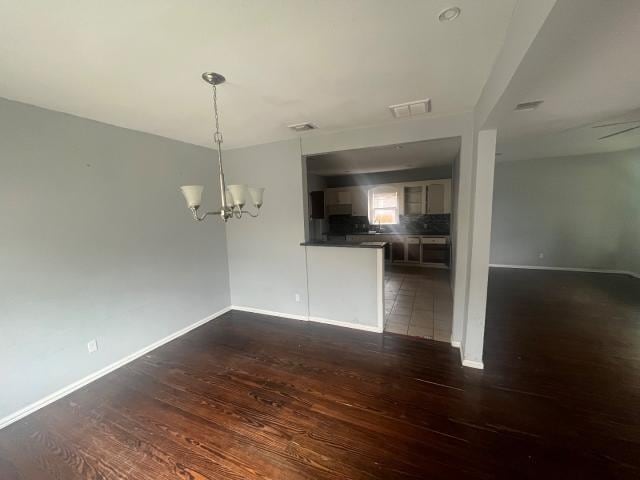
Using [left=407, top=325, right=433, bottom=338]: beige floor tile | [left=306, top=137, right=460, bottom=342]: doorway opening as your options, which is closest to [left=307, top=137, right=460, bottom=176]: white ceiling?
[left=306, top=137, right=460, bottom=342]: doorway opening

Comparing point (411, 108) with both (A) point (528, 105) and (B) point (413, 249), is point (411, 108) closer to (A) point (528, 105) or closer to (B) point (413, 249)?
(A) point (528, 105)

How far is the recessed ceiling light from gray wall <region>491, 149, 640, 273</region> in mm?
5564

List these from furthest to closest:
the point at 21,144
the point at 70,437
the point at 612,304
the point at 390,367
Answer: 1. the point at 612,304
2. the point at 390,367
3. the point at 21,144
4. the point at 70,437

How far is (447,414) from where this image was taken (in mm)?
1773

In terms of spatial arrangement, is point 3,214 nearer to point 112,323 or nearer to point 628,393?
point 112,323

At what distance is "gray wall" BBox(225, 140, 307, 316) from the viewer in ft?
10.5

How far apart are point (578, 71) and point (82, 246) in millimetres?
3862

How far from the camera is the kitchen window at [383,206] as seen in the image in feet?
20.7

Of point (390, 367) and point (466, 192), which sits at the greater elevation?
point (466, 192)

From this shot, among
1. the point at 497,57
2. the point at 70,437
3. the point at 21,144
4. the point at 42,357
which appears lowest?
the point at 70,437

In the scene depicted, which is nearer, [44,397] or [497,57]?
[497,57]

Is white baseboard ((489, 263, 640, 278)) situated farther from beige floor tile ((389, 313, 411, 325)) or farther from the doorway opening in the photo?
beige floor tile ((389, 313, 411, 325))

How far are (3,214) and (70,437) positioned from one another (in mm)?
1662

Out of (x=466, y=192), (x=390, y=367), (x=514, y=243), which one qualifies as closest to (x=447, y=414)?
(x=390, y=367)
